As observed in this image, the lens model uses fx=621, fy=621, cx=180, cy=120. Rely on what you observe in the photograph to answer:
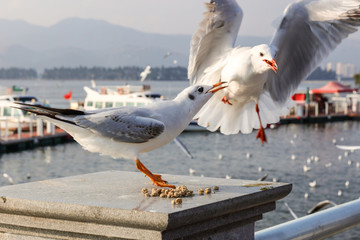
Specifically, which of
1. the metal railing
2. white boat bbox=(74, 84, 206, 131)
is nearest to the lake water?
white boat bbox=(74, 84, 206, 131)

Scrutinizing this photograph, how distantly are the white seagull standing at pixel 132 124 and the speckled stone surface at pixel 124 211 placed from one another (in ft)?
0.39

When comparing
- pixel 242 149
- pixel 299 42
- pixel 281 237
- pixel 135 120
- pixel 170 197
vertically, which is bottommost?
pixel 242 149

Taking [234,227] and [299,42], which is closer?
[234,227]

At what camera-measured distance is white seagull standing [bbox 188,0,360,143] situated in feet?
12.0

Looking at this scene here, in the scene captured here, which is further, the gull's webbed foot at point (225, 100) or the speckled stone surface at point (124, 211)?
the gull's webbed foot at point (225, 100)

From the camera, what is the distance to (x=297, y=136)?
A: 106 ft

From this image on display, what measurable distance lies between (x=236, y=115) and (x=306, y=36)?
684 mm

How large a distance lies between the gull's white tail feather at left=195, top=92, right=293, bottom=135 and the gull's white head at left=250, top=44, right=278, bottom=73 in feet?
2.00

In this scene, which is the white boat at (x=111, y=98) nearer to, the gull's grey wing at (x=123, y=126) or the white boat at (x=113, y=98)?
the white boat at (x=113, y=98)

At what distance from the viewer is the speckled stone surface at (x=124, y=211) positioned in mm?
1460

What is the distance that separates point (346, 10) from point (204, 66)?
1.01 m

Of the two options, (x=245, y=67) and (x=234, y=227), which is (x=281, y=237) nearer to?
(x=234, y=227)

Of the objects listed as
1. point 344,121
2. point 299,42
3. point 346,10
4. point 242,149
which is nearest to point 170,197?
point 346,10

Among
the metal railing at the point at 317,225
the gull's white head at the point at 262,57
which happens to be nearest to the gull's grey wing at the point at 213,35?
the gull's white head at the point at 262,57
